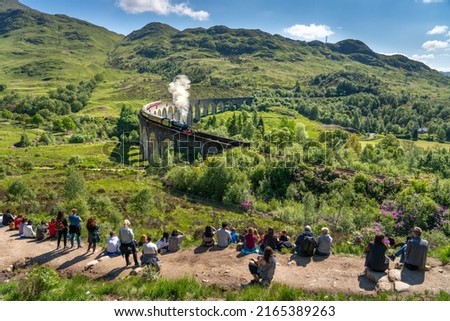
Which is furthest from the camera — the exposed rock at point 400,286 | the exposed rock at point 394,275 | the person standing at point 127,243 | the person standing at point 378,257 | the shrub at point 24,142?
the shrub at point 24,142

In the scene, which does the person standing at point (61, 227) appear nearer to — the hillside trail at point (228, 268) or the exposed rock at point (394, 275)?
the hillside trail at point (228, 268)

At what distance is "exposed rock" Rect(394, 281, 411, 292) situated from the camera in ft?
39.3

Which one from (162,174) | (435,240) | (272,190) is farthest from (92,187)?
(435,240)

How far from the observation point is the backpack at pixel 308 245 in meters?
15.1

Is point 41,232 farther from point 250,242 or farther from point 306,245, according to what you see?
point 306,245

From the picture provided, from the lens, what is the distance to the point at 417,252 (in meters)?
13.0

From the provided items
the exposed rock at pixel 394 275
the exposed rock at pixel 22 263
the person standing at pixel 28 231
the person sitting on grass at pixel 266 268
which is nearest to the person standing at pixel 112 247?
the exposed rock at pixel 22 263

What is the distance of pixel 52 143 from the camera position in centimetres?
11481

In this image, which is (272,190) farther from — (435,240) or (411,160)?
(411,160)

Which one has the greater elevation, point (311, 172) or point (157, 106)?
point (157, 106)

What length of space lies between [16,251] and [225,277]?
10.5 metres

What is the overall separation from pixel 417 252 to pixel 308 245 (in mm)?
3969

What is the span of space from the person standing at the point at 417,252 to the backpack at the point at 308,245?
3531 millimetres
